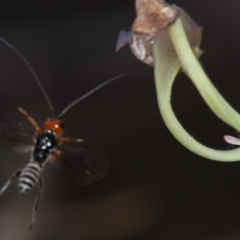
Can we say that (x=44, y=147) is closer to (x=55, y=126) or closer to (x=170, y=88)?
(x=55, y=126)

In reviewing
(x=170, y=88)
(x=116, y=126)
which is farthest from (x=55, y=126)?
(x=116, y=126)

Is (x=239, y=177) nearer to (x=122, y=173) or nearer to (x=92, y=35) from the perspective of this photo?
(x=122, y=173)

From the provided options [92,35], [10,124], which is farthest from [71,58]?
[10,124]

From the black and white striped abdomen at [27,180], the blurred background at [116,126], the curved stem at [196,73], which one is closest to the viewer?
the curved stem at [196,73]

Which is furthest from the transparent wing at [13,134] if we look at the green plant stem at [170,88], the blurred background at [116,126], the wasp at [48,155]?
the blurred background at [116,126]

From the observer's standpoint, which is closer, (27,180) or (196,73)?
(196,73)

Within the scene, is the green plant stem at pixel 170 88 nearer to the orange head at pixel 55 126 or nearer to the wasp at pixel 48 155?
the wasp at pixel 48 155

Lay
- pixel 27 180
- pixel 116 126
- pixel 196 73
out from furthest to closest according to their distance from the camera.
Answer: pixel 116 126, pixel 27 180, pixel 196 73
